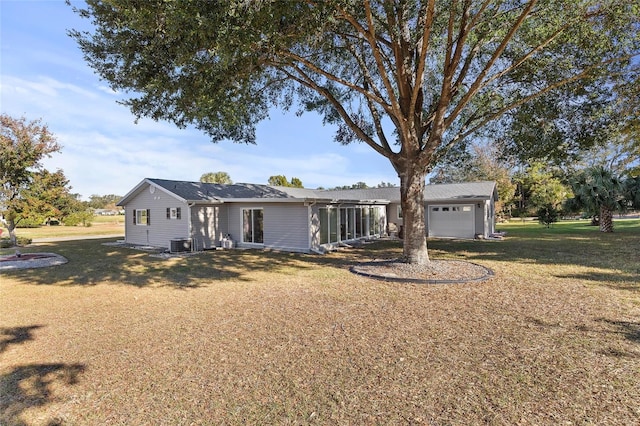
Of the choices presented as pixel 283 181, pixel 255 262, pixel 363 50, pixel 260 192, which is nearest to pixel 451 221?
pixel 260 192

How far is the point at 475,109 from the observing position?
39.7 ft

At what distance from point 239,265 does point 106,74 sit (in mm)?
6758

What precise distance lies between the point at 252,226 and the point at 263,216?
0.93m

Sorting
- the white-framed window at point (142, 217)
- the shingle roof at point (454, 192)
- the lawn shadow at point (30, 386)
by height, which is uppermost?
the shingle roof at point (454, 192)

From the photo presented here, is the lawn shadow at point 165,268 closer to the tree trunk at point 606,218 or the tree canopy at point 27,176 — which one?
the tree canopy at point 27,176

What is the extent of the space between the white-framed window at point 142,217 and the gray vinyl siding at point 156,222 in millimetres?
117

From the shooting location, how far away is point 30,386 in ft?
11.8

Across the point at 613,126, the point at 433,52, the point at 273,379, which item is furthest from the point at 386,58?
the point at 273,379

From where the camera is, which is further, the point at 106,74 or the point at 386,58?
the point at 386,58

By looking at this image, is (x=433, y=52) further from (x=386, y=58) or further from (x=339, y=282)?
(x=339, y=282)

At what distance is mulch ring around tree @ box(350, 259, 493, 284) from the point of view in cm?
812

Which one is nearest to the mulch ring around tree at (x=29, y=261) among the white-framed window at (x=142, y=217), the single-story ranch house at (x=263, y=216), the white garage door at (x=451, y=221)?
the single-story ranch house at (x=263, y=216)

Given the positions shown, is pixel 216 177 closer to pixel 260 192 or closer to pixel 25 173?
pixel 260 192

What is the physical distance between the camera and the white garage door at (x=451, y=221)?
64.0ft
